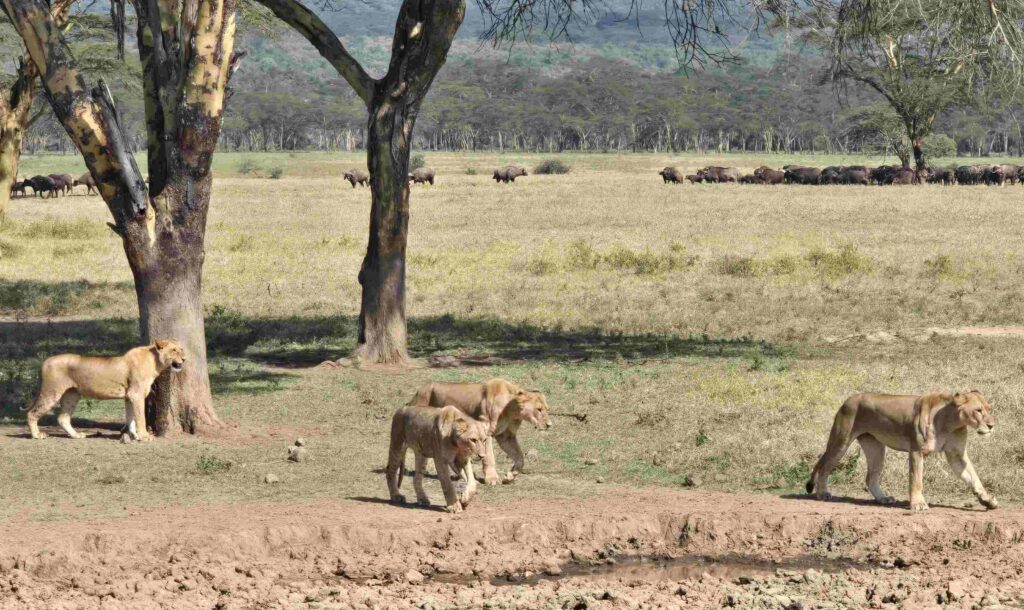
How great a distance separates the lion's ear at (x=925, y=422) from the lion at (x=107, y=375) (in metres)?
6.19

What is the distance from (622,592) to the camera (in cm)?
785

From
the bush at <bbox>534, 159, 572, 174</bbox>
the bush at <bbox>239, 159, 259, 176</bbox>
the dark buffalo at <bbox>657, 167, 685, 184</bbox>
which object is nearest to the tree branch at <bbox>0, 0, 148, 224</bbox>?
the dark buffalo at <bbox>657, 167, 685, 184</bbox>

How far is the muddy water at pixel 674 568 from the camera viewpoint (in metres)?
8.34

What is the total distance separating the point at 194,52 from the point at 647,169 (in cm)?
8748

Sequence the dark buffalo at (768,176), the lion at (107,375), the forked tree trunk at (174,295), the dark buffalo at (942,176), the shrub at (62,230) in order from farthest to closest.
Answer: the dark buffalo at (768,176) → the dark buffalo at (942,176) → the shrub at (62,230) → the forked tree trunk at (174,295) → the lion at (107,375)

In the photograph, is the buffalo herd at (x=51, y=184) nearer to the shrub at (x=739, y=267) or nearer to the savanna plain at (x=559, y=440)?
the savanna plain at (x=559, y=440)

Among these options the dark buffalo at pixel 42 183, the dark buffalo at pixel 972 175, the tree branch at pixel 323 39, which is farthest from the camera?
the dark buffalo at pixel 972 175

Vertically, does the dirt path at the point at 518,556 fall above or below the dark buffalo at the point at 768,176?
below

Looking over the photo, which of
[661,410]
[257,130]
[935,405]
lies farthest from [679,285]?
[257,130]

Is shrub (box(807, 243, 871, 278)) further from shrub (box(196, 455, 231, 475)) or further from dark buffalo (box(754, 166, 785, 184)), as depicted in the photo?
dark buffalo (box(754, 166, 785, 184))

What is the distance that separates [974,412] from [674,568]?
2181 mm

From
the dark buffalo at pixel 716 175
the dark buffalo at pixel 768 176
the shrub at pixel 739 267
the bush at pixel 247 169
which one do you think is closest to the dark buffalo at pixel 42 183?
the bush at pixel 247 169

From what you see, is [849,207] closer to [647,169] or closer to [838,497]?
[838,497]

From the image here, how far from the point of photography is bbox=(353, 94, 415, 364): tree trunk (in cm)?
1698
